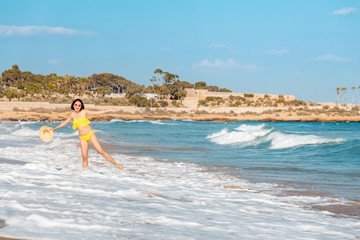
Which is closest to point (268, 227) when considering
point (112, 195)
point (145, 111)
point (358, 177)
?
point (112, 195)

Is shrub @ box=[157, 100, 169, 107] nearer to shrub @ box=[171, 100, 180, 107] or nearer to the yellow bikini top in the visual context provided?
shrub @ box=[171, 100, 180, 107]

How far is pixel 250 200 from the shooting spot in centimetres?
641

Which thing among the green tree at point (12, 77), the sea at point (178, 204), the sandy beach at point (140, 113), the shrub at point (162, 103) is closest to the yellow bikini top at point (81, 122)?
the sea at point (178, 204)

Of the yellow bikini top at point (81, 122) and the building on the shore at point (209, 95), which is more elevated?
the building on the shore at point (209, 95)

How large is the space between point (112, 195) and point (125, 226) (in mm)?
1753

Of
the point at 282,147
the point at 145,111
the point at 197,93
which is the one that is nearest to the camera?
the point at 282,147

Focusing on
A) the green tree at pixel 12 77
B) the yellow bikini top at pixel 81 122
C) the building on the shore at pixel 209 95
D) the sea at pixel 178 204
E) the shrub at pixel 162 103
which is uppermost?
the green tree at pixel 12 77

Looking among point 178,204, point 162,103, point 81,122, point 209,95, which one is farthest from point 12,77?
point 178,204

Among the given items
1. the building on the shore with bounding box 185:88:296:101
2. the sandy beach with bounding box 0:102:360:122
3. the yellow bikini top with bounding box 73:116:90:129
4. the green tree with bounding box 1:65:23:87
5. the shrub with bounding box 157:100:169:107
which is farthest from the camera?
the building on the shore with bounding box 185:88:296:101

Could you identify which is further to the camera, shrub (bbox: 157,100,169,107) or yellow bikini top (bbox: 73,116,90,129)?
shrub (bbox: 157,100,169,107)

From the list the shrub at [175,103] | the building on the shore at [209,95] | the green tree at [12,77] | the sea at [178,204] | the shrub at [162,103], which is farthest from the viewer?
the building on the shore at [209,95]

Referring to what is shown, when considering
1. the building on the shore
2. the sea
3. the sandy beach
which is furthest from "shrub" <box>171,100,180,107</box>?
the sea

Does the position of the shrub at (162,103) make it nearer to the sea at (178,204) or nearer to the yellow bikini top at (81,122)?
the sea at (178,204)

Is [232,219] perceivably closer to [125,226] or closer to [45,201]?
[125,226]
